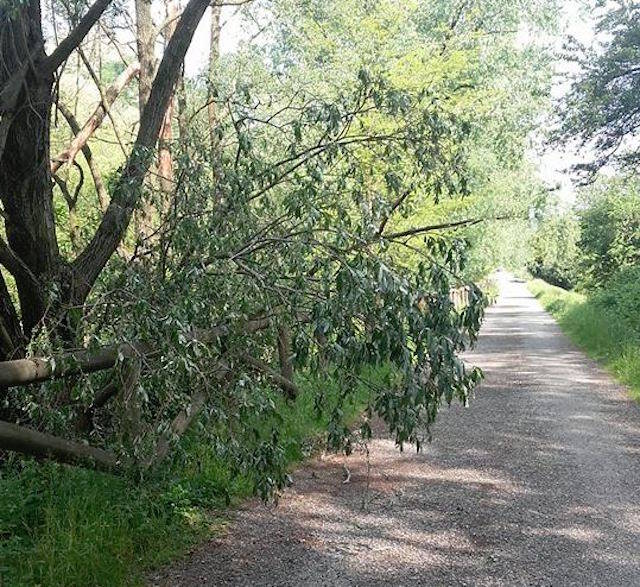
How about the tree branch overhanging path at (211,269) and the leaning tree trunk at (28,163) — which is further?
the leaning tree trunk at (28,163)

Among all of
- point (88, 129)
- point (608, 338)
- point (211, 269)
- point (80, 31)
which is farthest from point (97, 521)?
point (608, 338)

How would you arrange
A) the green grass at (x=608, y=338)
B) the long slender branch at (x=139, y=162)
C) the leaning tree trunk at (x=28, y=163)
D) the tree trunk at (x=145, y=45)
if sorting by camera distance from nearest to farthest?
the leaning tree trunk at (x=28, y=163)
the long slender branch at (x=139, y=162)
the tree trunk at (x=145, y=45)
the green grass at (x=608, y=338)

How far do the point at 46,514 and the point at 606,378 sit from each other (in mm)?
11896

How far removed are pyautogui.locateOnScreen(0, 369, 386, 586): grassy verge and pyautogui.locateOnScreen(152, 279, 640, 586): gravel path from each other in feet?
0.90

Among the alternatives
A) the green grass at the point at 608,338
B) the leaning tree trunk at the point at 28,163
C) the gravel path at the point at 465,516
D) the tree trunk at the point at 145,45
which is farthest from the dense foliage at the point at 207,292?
the green grass at the point at 608,338

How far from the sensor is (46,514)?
16.9 ft

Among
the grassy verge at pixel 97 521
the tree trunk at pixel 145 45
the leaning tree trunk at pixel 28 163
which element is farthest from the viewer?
the tree trunk at pixel 145 45

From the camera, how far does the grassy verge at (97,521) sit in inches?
182

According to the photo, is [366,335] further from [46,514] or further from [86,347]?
[46,514]

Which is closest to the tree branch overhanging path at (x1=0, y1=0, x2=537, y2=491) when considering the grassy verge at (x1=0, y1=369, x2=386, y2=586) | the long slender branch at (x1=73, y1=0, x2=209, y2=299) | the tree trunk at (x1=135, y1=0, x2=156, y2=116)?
the long slender branch at (x1=73, y1=0, x2=209, y2=299)

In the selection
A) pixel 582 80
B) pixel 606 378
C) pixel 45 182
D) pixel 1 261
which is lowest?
pixel 606 378

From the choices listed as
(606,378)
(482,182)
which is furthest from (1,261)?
(482,182)

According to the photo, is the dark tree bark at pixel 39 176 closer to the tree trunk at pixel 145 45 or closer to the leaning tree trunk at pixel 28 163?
the leaning tree trunk at pixel 28 163

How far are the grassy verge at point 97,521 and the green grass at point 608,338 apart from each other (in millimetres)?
8378
